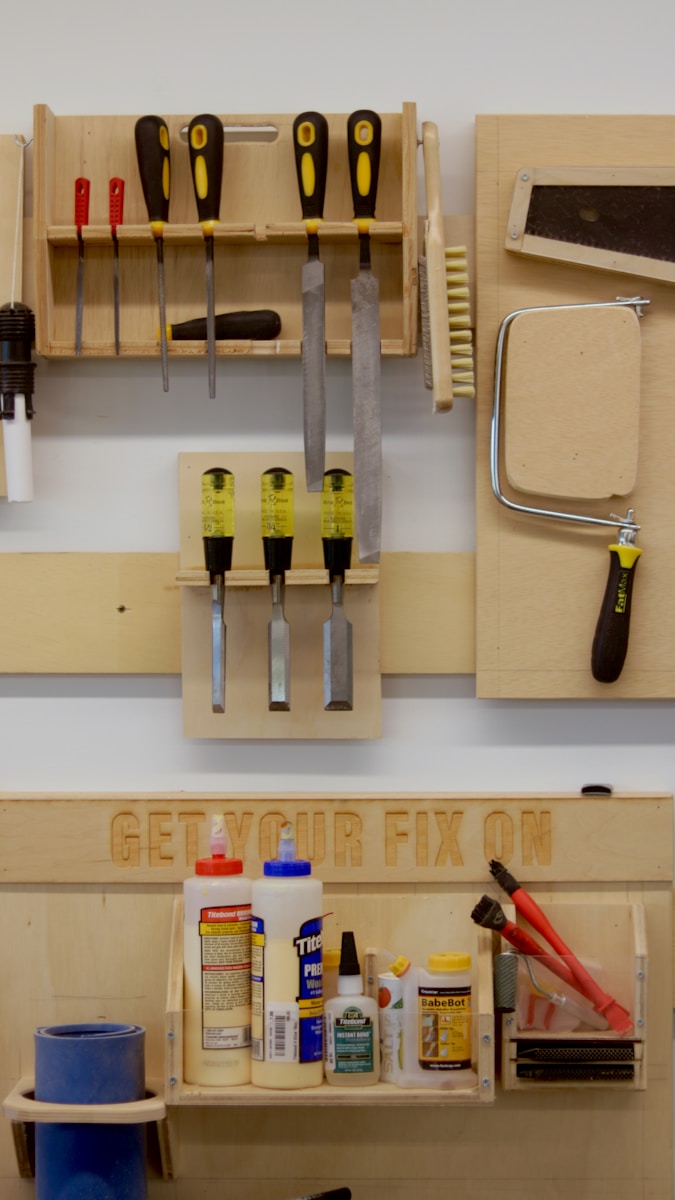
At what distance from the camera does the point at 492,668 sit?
1817 mm

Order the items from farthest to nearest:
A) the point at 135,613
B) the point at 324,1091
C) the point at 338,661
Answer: the point at 135,613
the point at 338,661
the point at 324,1091

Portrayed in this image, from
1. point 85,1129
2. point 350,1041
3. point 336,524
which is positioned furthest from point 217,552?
point 85,1129

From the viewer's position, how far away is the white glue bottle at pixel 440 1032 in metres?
1.64

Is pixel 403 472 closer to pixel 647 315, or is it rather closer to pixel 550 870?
pixel 647 315

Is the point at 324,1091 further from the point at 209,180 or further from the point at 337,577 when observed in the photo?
the point at 209,180

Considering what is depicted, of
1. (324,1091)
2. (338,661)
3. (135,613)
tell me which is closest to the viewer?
(324,1091)

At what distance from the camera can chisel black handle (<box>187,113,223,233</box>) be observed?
1745mm

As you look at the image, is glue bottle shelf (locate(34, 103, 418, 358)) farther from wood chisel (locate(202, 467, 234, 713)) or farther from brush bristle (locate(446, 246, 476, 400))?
wood chisel (locate(202, 467, 234, 713))

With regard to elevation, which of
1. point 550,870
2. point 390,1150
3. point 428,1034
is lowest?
point 390,1150

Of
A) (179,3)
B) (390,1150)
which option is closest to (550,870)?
(390,1150)

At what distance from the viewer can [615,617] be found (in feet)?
5.81

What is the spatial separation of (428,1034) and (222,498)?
30.5 inches

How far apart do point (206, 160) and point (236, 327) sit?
23 centimetres

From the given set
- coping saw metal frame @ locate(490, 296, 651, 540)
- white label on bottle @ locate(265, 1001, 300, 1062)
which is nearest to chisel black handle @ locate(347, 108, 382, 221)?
coping saw metal frame @ locate(490, 296, 651, 540)
